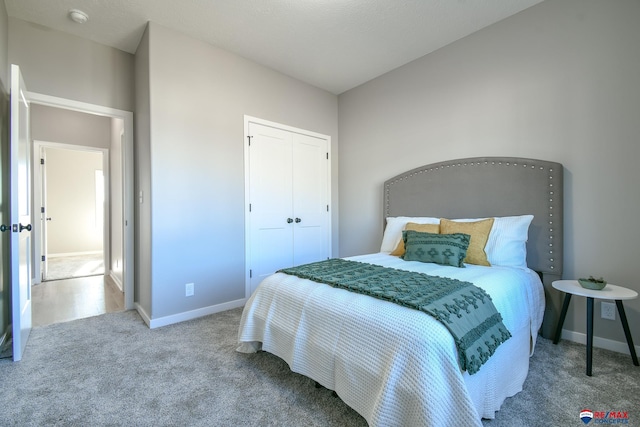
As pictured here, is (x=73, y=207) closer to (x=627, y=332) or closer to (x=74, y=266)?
(x=74, y=266)

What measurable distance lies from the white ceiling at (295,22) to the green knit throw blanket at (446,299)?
2176 mm

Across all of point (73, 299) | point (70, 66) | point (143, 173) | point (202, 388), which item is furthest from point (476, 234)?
point (73, 299)

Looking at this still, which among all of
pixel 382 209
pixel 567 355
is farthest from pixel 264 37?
pixel 567 355

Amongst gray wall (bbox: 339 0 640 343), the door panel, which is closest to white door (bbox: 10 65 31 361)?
the door panel

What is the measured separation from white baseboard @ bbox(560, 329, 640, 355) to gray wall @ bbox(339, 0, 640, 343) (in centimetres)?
4

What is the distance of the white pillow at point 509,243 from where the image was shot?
229cm

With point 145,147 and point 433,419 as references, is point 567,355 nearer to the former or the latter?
point 433,419

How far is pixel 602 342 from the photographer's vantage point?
7.13 ft

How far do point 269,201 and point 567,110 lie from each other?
2919 millimetres

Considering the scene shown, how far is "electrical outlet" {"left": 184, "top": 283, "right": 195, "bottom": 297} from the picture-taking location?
2.84 metres

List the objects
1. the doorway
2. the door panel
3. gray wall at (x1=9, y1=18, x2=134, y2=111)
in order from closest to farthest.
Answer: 1. gray wall at (x1=9, y1=18, x2=134, y2=111)
2. the door panel
3. the doorway

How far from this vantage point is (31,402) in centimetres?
160

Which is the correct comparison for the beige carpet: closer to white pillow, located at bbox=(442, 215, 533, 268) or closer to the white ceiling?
the white ceiling

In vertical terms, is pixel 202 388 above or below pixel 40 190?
below
